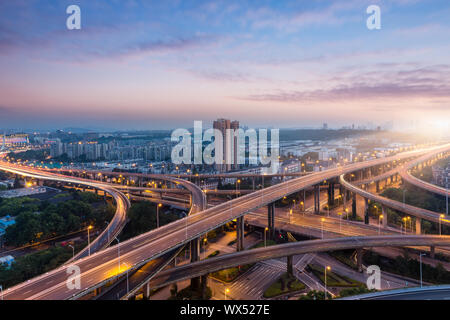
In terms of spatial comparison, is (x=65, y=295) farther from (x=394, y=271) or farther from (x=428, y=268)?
(x=428, y=268)

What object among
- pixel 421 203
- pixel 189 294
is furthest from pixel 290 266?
pixel 421 203

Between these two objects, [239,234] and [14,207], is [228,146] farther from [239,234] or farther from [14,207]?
[14,207]

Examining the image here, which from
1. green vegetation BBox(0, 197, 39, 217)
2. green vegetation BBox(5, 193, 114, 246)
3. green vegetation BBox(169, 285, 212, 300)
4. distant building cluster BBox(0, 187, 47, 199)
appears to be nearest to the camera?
green vegetation BBox(169, 285, 212, 300)

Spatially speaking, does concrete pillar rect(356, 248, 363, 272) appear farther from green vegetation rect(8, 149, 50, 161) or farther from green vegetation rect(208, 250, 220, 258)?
green vegetation rect(8, 149, 50, 161)

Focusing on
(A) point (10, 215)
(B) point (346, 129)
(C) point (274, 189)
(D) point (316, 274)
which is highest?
(B) point (346, 129)

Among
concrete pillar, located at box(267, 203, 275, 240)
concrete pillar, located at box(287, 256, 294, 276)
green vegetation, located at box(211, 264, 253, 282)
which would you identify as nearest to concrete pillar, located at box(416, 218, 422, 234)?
concrete pillar, located at box(267, 203, 275, 240)
